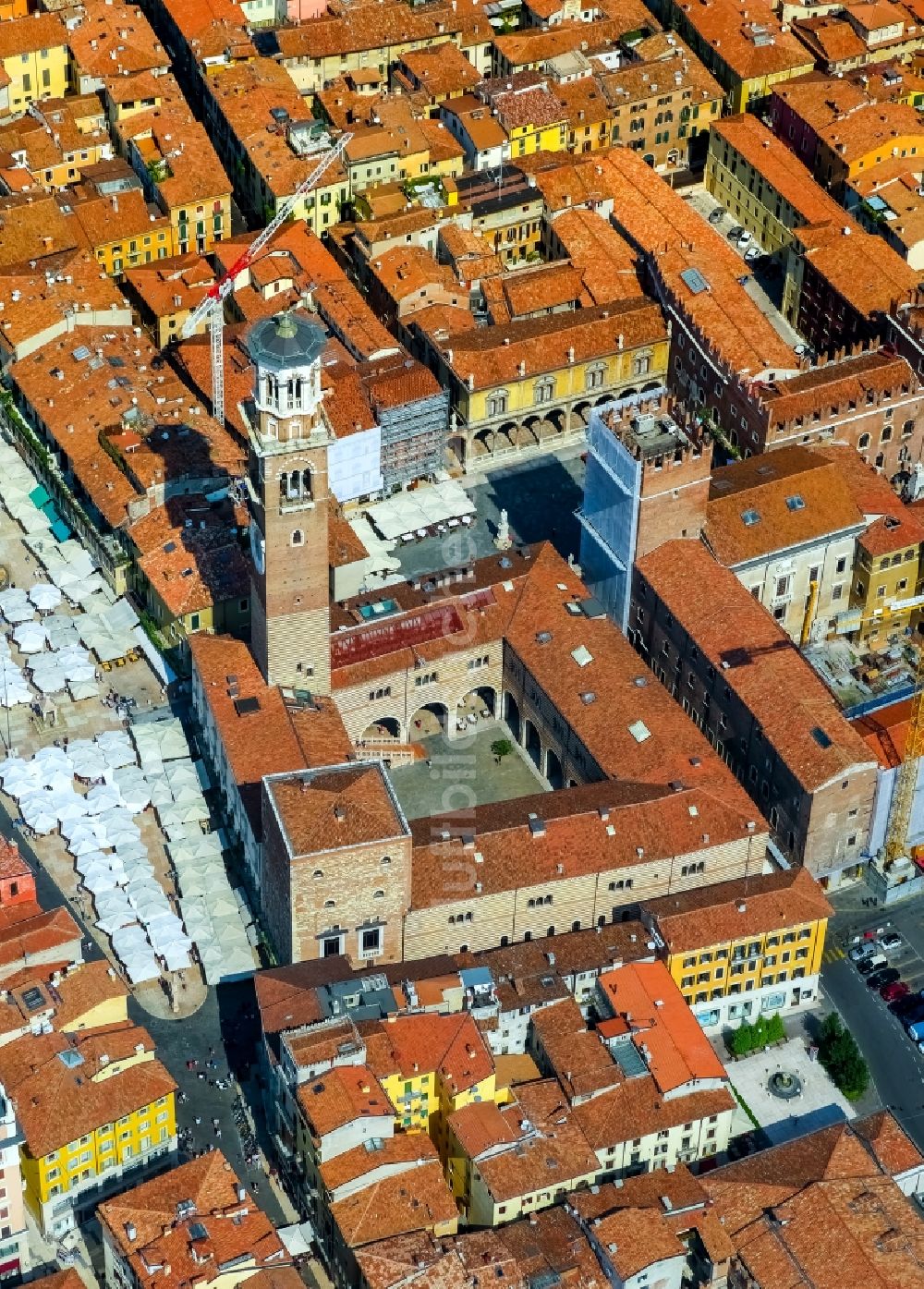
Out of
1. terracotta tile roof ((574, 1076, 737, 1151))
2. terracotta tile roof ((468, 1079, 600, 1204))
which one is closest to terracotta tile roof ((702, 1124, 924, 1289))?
terracotta tile roof ((574, 1076, 737, 1151))

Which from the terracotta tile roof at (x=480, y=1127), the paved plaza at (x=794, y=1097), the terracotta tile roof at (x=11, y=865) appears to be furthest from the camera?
the terracotta tile roof at (x=11, y=865)

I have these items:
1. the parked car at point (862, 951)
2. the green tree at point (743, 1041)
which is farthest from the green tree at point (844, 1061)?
the parked car at point (862, 951)

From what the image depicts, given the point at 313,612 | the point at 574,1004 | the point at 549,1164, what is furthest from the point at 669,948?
the point at 313,612

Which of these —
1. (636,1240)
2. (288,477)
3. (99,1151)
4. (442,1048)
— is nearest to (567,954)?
(442,1048)

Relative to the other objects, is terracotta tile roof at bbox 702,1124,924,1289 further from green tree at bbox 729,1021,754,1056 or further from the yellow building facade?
the yellow building facade

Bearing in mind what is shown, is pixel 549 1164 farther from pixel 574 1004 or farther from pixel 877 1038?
pixel 877 1038

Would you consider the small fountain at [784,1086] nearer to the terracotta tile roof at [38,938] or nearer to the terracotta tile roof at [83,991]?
the terracotta tile roof at [83,991]
